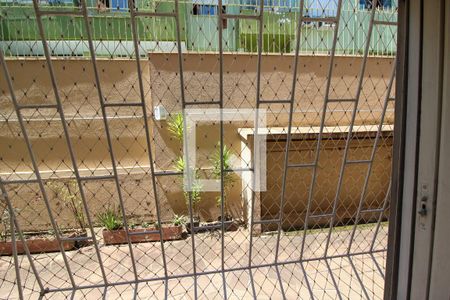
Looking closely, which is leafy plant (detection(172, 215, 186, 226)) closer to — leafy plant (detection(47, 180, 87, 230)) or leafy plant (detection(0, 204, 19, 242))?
leafy plant (detection(47, 180, 87, 230))

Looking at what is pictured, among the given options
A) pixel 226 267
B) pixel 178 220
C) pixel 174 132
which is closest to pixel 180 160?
pixel 174 132

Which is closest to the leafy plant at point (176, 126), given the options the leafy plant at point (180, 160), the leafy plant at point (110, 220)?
the leafy plant at point (180, 160)

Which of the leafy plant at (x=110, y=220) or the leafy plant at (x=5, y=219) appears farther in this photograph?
the leafy plant at (x=110, y=220)

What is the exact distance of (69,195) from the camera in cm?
384

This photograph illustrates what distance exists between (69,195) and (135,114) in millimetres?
1226

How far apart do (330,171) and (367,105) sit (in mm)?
1155

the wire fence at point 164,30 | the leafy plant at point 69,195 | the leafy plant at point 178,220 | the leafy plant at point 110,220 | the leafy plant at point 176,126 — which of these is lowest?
the leafy plant at point 178,220

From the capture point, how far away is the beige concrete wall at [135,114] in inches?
146

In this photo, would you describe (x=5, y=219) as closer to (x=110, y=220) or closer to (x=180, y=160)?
(x=110, y=220)

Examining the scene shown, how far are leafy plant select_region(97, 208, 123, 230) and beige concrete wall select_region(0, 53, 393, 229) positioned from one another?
0.69 ft

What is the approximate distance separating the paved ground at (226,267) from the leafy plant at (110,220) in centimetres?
23

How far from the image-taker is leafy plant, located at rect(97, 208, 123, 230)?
12.1 ft

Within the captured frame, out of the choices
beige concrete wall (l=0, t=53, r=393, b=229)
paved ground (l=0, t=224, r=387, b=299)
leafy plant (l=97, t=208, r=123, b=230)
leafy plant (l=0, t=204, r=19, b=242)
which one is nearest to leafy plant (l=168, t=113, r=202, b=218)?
beige concrete wall (l=0, t=53, r=393, b=229)

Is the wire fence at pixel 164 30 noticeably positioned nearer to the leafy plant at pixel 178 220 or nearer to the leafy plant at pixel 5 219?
the leafy plant at pixel 5 219
